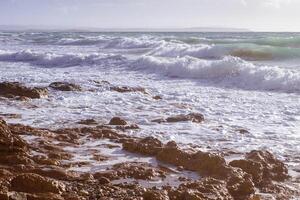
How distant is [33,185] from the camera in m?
3.89

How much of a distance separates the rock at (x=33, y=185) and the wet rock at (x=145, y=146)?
1.63 meters

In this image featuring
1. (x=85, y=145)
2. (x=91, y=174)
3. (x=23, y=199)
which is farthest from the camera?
(x=85, y=145)

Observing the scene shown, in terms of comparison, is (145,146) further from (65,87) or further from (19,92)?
(65,87)

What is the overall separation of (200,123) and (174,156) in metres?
2.21

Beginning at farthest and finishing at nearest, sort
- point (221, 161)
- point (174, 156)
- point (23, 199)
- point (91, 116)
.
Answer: point (91, 116)
point (174, 156)
point (221, 161)
point (23, 199)

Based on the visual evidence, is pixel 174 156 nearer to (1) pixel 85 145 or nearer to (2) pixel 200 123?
(1) pixel 85 145

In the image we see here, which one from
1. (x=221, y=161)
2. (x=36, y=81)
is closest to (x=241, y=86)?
(x=36, y=81)

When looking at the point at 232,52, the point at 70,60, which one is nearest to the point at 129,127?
the point at 70,60

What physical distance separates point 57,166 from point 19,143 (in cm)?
69

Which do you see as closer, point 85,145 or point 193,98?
point 85,145

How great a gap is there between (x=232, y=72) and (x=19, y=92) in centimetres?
735

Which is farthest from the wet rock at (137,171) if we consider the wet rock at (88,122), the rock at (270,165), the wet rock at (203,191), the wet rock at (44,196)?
the wet rock at (88,122)

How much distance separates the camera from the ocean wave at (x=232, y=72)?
41.6 ft

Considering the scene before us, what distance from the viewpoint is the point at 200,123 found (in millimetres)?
7309
